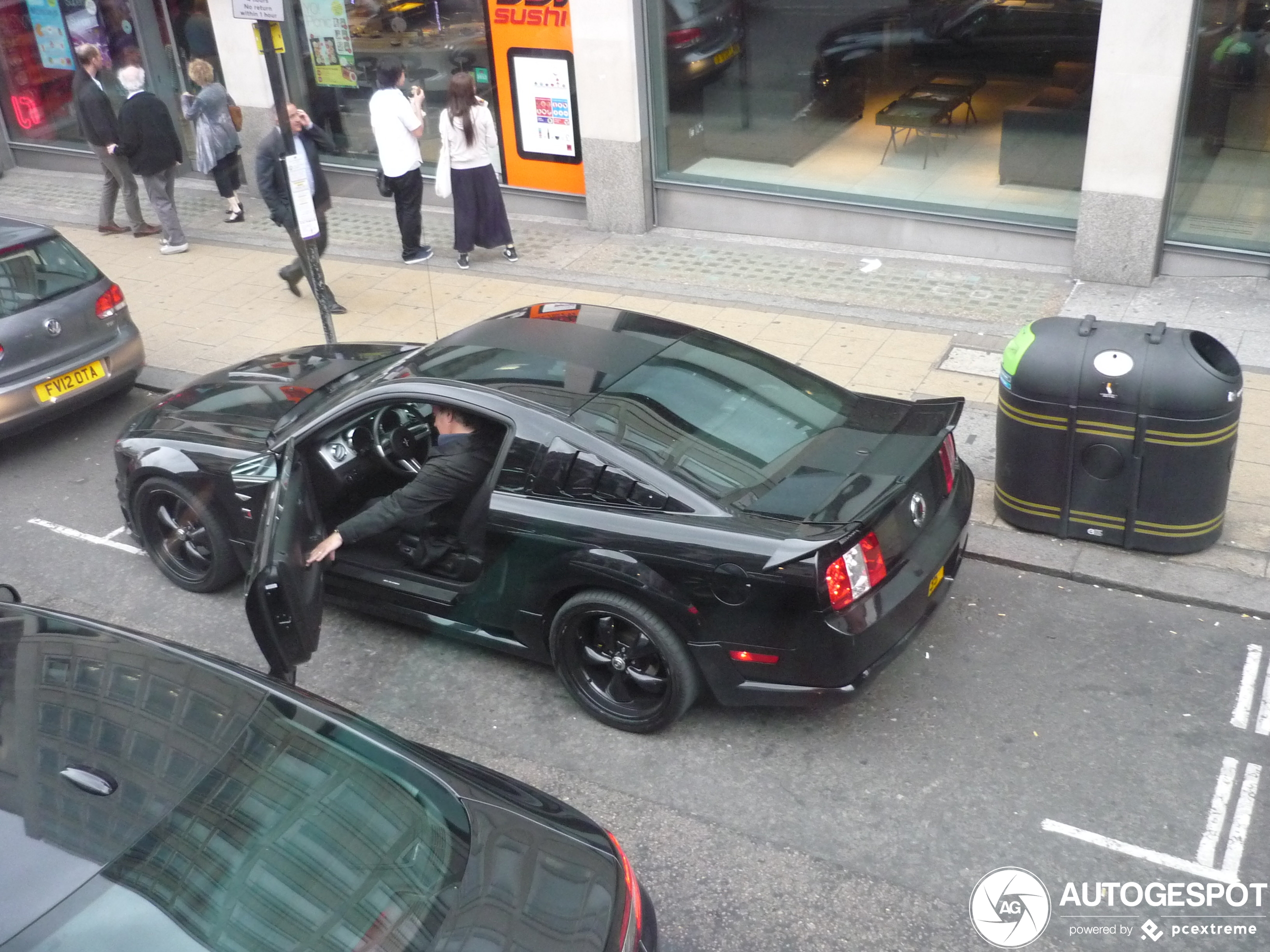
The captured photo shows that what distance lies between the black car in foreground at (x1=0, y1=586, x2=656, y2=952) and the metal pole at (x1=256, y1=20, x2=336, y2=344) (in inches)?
209

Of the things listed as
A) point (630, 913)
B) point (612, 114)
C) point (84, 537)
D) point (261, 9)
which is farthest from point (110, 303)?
point (630, 913)

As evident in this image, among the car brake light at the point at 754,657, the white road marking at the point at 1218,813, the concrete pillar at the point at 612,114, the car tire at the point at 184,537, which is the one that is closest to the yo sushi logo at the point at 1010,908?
the white road marking at the point at 1218,813

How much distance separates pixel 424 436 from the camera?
19.7ft

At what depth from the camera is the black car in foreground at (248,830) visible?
2.69 meters

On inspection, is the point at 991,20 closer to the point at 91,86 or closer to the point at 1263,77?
the point at 1263,77

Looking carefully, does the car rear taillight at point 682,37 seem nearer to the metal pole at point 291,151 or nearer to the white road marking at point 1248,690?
the metal pole at point 291,151

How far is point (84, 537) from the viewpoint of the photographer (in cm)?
720

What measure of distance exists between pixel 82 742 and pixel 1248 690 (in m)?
4.55

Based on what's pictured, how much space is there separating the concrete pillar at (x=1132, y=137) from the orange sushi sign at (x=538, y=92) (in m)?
4.71

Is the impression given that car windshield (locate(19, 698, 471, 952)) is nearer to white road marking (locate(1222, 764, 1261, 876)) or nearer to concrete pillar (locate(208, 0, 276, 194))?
white road marking (locate(1222, 764, 1261, 876))

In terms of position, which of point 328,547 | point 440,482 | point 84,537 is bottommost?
point 84,537

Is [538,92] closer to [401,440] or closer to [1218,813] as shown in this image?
[401,440]

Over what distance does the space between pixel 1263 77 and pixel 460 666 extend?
749 cm

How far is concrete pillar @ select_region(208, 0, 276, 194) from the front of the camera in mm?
13078
